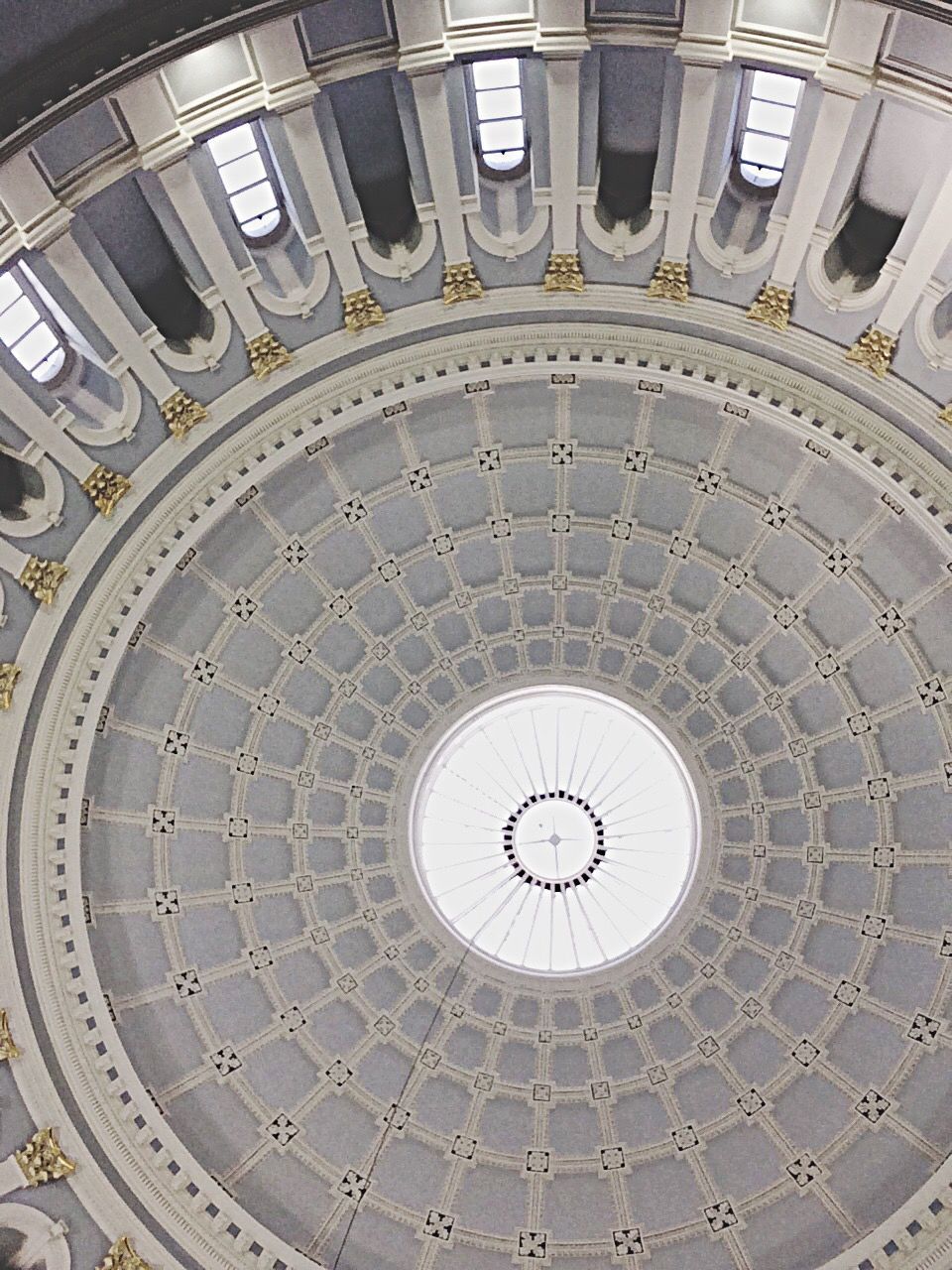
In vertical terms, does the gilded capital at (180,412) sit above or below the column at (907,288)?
below

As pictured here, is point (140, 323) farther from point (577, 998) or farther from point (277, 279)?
point (577, 998)

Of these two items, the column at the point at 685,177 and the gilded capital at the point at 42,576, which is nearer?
the column at the point at 685,177

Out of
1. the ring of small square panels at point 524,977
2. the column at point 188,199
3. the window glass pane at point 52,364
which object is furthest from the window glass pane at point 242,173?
the ring of small square panels at point 524,977

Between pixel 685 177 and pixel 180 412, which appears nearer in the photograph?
pixel 685 177

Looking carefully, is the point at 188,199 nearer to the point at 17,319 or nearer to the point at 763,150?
the point at 17,319

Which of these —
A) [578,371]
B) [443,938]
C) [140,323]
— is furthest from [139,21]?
[443,938]

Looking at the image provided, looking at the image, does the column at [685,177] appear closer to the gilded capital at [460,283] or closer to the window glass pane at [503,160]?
the window glass pane at [503,160]

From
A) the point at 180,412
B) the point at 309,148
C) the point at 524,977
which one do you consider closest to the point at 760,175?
the point at 309,148
